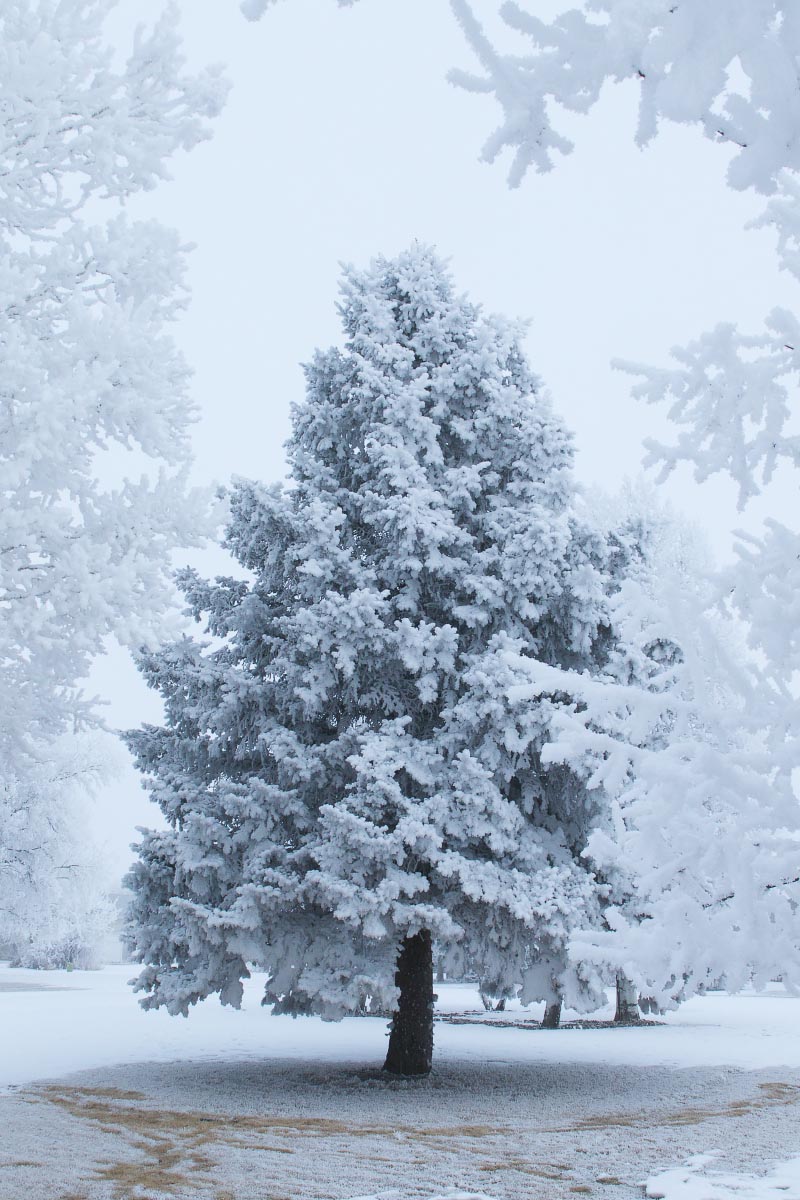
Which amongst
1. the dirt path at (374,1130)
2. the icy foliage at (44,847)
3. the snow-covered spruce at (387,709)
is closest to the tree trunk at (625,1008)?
the dirt path at (374,1130)

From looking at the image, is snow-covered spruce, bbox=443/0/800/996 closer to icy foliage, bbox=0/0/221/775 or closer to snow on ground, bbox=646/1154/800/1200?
snow on ground, bbox=646/1154/800/1200

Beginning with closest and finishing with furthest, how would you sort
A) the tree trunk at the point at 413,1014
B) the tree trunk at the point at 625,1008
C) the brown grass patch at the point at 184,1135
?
1. the brown grass patch at the point at 184,1135
2. the tree trunk at the point at 413,1014
3. the tree trunk at the point at 625,1008

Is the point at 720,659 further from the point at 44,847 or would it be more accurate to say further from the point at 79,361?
the point at 44,847

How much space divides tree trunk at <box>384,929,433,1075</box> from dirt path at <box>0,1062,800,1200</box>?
0.30 m

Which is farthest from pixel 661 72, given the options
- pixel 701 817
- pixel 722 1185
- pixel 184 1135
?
pixel 184 1135

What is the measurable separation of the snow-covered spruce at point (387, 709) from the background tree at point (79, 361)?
2.51 m

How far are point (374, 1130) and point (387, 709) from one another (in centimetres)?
431

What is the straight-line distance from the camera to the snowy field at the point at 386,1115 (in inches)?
240

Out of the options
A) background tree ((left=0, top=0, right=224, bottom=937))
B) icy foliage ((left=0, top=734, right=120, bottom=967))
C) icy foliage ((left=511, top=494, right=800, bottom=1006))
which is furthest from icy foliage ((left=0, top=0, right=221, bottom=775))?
icy foliage ((left=0, top=734, right=120, bottom=967))

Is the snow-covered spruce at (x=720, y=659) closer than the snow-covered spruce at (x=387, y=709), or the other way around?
the snow-covered spruce at (x=720, y=659)

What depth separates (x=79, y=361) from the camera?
7902mm

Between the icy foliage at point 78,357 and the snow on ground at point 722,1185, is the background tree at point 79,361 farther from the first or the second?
the snow on ground at point 722,1185

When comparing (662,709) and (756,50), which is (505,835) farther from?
(756,50)

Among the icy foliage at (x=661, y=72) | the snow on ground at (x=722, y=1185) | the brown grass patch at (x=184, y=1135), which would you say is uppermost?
the icy foliage at (x=661, y=72)
